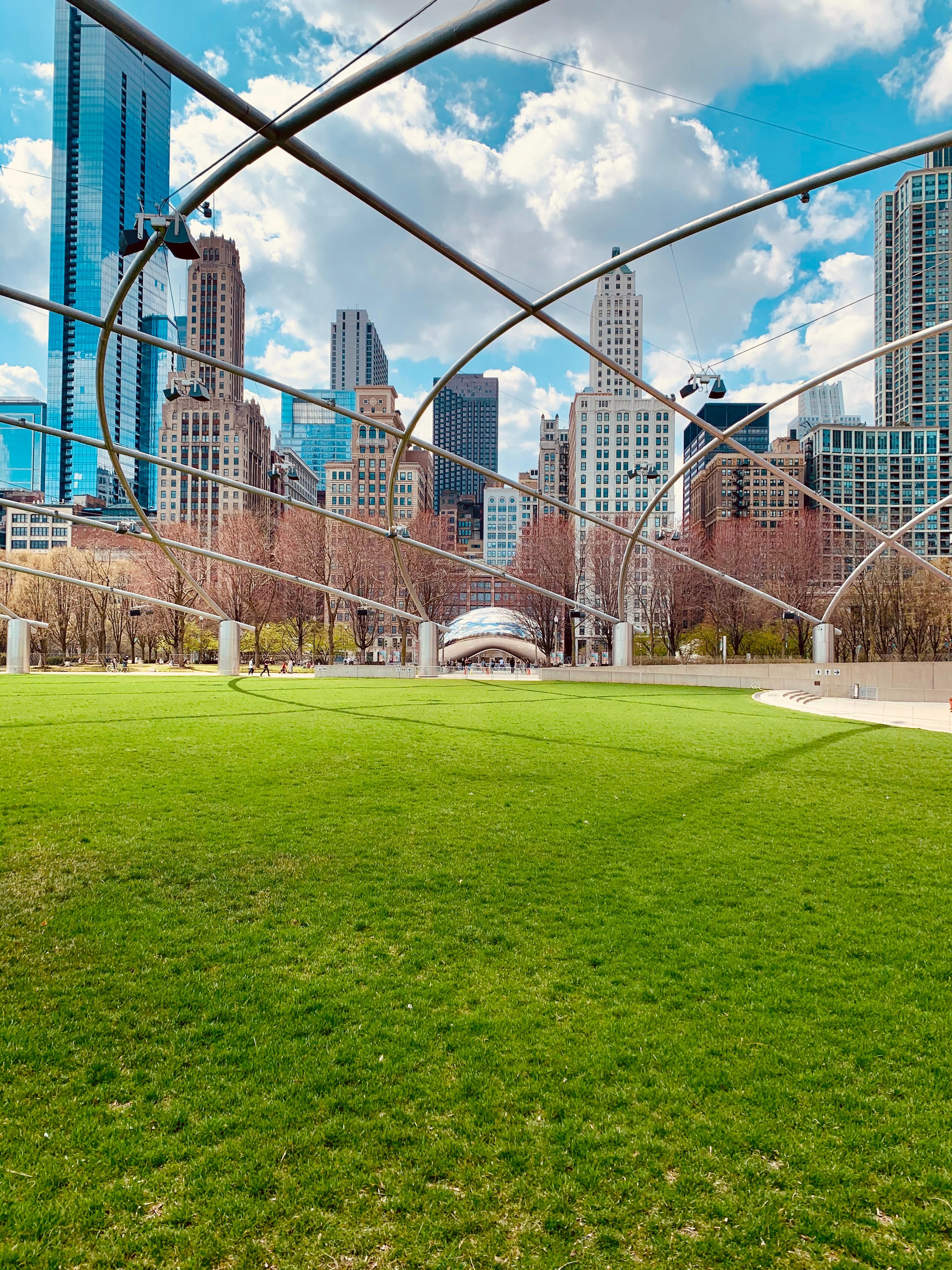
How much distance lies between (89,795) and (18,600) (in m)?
60.7

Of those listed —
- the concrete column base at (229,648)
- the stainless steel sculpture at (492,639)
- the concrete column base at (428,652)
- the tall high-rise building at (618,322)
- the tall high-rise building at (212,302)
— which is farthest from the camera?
the tall high-rise building at (212,302)

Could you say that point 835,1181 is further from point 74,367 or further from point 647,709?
point 74,367

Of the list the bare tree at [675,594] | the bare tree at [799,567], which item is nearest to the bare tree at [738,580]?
the bare tree at [799,567]

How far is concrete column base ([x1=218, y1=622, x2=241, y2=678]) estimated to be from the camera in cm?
4472

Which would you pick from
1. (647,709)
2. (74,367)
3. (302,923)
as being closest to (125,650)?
(647,709)

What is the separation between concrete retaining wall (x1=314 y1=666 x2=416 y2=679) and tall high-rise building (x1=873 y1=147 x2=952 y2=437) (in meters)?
79.3

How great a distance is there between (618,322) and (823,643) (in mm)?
161119

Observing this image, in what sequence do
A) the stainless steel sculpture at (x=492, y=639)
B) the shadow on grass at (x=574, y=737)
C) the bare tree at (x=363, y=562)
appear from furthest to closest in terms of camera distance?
the stainless steel sculpture at (x=492, y=639), the bare tree at (x=363, y=562), the shadow on grass at (x=574, y=737)

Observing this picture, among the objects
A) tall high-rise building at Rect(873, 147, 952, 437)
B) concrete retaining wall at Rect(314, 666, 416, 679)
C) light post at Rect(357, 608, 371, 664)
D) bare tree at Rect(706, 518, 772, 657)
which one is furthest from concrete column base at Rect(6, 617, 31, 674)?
tall high-rise building at Rect(873, 147, 952, 437)

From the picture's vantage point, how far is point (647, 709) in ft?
85.6

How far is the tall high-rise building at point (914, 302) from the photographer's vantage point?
93438 millimetres

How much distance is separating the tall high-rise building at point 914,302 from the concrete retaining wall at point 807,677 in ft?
202

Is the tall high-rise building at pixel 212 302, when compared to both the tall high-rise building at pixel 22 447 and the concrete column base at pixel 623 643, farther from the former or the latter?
the concrete column base at pixel 623 643

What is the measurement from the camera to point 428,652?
45.2 meters
